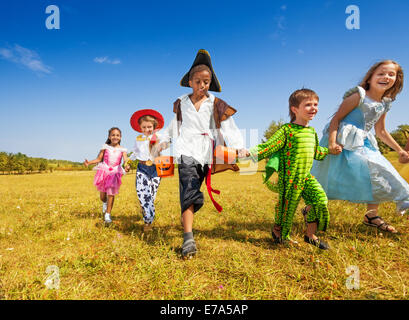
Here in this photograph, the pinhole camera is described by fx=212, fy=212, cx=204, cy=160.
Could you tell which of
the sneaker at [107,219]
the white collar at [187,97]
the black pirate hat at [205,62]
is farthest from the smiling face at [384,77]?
the sneaker at [107,219]

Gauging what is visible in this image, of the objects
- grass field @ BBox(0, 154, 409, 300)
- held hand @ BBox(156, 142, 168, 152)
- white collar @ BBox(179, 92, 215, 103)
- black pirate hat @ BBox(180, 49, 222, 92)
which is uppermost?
black pirate hat @ BBox(180, 49, 222, 92)

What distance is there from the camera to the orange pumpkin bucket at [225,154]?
9.89 feet

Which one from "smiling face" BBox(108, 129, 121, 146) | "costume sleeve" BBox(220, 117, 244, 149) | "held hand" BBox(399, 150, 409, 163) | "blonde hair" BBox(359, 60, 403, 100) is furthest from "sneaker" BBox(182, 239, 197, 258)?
"blonde hair" BBox(359, 60, 403, 100)

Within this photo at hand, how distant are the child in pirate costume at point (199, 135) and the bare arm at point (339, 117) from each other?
1.52 m

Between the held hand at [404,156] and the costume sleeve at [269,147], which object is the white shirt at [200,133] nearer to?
the costume sleeve at [269,147]

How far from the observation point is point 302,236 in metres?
3.59

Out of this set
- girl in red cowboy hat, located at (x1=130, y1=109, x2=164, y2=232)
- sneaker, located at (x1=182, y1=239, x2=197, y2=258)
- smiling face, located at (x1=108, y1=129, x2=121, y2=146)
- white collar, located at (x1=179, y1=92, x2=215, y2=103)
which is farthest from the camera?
smiling face, located at (x1=108, y1=129, x2=121, y2=146)

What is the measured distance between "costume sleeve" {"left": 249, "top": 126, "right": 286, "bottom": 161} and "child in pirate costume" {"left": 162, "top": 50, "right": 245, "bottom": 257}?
0.90 feet

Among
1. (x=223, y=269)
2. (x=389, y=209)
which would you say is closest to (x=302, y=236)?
(x=223, y=269)

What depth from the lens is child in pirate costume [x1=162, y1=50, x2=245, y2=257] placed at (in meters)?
3.17

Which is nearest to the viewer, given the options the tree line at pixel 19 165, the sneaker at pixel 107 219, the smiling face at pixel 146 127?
the smiling face at pixel 146 127

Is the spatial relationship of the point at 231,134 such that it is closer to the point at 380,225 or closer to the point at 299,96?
the point at 299,96

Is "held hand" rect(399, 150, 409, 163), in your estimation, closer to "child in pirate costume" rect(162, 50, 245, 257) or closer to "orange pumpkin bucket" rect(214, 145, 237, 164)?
"child in pirate costume" rect(162, 50, 245, 257)

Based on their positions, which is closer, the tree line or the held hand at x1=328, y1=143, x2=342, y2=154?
the held hand at x1=328, y1=143, x2=342, y2=154
